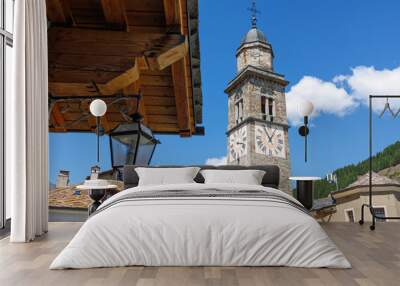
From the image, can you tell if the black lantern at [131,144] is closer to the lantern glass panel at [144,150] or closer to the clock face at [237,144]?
the lantern glass panel at [144,150]

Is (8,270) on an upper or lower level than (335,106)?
lower

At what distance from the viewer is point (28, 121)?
3.68 m

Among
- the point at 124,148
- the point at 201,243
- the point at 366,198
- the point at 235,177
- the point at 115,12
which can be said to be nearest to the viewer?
the point at 201,243

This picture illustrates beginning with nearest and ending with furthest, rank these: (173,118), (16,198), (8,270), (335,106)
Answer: (8,270), (16,198), (173,118), (335,106)

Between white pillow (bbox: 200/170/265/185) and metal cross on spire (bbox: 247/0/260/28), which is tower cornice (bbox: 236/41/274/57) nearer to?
metal cross on spire (bbox: 247/0/260/28)

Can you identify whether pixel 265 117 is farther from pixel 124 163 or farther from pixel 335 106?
pixel 124 163

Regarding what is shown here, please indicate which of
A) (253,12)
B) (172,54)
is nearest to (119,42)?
(172,54)

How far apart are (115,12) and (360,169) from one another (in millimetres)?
3837

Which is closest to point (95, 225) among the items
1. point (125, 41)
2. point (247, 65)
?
point (125, 41)

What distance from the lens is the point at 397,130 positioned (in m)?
5.72

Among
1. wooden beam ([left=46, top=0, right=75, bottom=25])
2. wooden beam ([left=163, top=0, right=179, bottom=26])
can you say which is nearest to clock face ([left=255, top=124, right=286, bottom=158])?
wooden beam ([left=163, top=0, right=179, bottom=26])

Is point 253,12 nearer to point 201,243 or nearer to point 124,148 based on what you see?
point 124,148

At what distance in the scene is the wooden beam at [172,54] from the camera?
4090 millimetres

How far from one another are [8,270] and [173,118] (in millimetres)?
3186
